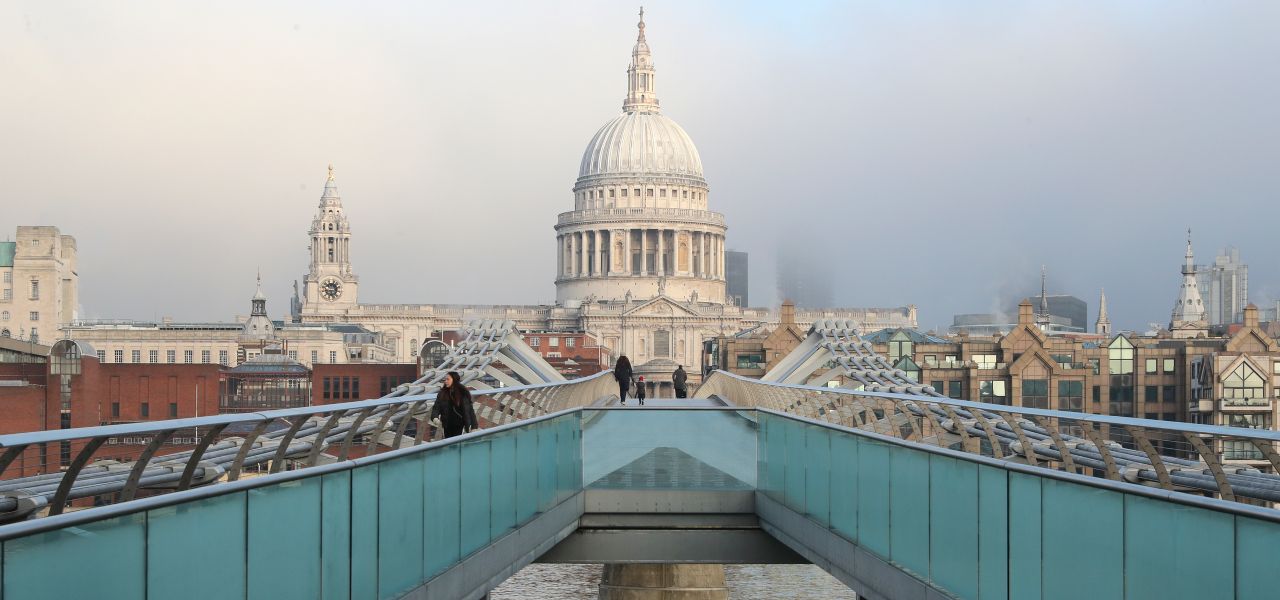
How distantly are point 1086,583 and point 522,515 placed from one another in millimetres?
6573

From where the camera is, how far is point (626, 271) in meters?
183

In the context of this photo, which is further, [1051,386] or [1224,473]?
[1051,386]

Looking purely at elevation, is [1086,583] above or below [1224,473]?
below

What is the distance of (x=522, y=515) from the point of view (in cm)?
1445

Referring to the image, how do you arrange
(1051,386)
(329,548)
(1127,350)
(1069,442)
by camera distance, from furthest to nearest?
(1127,350), (1051,386), (1069,442), (329,548)

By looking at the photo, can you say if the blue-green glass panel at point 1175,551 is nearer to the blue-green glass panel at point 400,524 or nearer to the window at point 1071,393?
the blue-green glass panel at point 400,524

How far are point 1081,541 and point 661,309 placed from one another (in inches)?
6471

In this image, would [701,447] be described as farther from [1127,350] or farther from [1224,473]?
[1127,350]

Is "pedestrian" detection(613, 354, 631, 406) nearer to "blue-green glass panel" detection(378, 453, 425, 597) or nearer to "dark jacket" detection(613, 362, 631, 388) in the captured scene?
"dark jacket" detection(613, 362, 631, 388)

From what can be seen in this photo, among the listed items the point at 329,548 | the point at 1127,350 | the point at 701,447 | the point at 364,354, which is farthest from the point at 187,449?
the point at 364,354

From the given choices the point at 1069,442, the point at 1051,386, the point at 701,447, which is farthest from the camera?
the point at 1051,386

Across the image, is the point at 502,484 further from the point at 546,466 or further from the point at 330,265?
the point at 330,265

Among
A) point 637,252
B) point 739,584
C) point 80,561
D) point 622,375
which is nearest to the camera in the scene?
point 80,561

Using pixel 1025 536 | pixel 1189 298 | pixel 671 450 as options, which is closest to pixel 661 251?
pixel 1189 298
